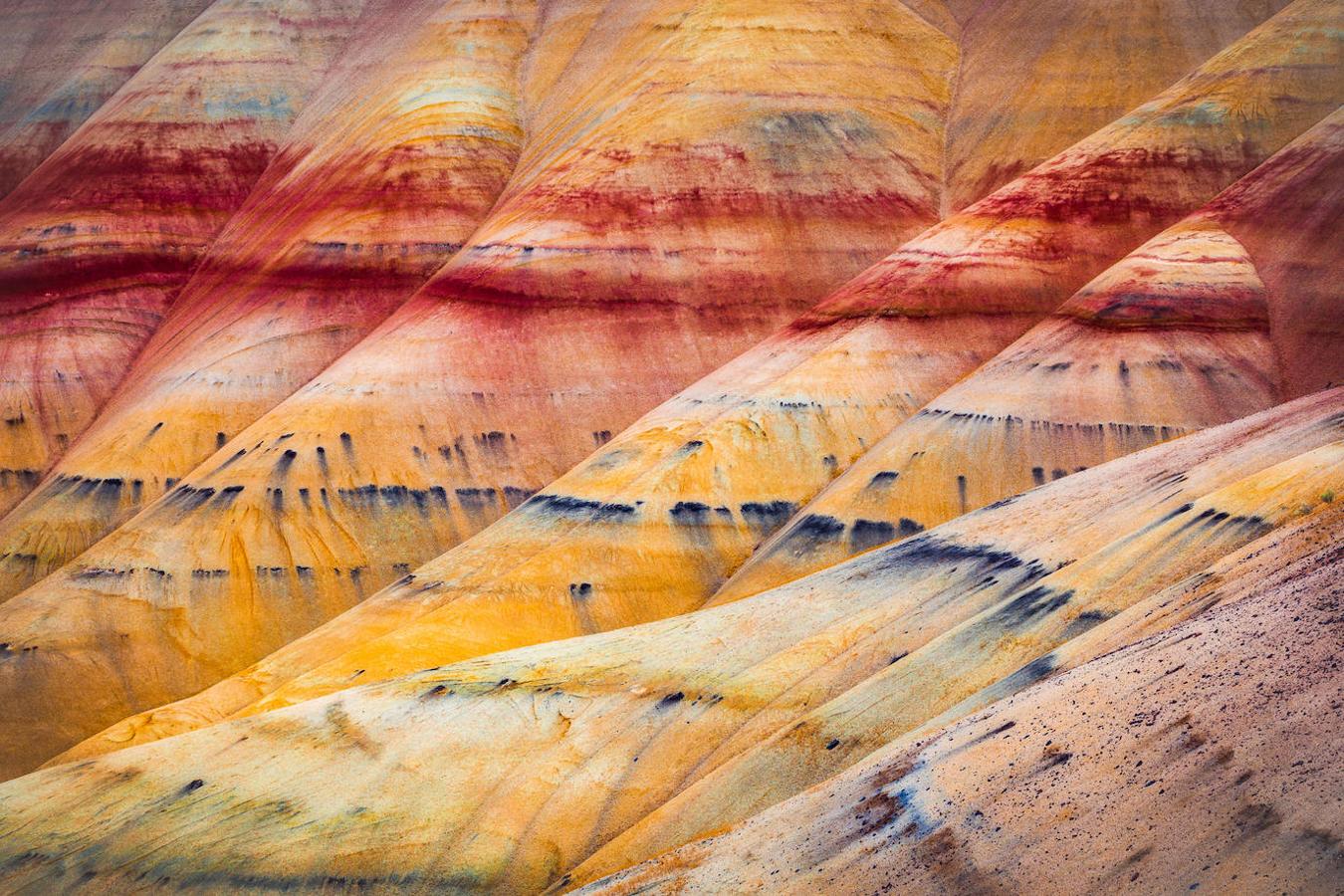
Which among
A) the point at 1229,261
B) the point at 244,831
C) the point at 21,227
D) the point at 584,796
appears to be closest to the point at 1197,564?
the point at 584,796

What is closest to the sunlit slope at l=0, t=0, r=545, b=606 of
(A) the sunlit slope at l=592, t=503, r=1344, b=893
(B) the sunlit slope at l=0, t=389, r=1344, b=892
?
(B) the sunlit slope at l=0, t=389, r=1344, b=892

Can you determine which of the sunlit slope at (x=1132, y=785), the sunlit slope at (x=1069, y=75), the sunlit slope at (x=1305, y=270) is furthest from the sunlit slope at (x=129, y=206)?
the sunlit slope at (x=1132, y=785)

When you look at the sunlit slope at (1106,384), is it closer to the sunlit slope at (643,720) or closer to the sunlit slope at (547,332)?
the sunlit slope at (643,720)

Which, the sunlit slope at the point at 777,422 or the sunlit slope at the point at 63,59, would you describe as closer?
the sunlit slope at the point at 777,422

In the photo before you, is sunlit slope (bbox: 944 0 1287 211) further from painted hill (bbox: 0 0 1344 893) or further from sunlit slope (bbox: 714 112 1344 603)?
sunlit slope (bbox: 714 112 1344 603)

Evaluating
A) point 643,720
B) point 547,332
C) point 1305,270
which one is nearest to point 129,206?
point 547,332
